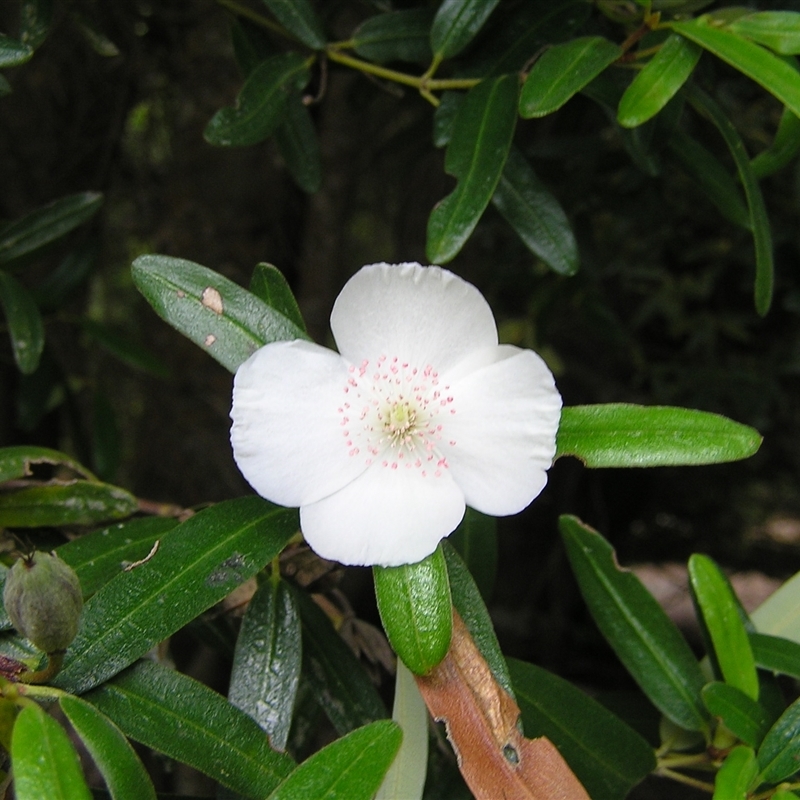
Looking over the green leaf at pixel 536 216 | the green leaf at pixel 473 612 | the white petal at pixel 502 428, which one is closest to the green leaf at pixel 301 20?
the green leaf at pixel 536 216

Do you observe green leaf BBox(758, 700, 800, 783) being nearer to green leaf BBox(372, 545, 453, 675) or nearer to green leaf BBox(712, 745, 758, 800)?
green leaf BBox(712, 745, 758, 800)

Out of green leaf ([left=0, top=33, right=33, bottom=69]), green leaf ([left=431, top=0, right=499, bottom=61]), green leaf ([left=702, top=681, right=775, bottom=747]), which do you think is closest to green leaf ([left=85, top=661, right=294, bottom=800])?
green leaf ([left=702, top=681, right=775, bottom=747])

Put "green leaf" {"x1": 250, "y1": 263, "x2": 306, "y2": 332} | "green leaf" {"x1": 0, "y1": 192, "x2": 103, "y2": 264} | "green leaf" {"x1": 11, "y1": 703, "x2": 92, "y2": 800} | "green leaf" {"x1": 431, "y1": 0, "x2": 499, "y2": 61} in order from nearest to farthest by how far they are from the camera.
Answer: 1. "green leaf" {"x1": 11, "y1": 703, "x2": 92, "y2": 800}
2. "green leaf" {"x1": 250, "y1": 263, "x2": 306, "y2": 332}
3. "green leaf" {"x1": 431, "y1": 0, "x2": 499, "y2": 61}
4. "green leaf" {"x1": 0, "y1": 192, "x2": 103, "y2": 264}

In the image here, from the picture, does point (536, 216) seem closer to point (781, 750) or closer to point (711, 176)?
point (711, 176)

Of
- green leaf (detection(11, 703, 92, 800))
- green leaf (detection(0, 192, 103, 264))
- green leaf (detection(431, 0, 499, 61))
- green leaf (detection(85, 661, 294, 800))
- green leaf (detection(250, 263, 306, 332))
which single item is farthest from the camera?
green leaf (detection(0, 192, 103, 264))

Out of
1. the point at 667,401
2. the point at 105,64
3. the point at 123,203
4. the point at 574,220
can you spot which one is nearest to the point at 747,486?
the point at 667,401

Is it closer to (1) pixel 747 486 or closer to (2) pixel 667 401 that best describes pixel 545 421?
(2) pixel 667 401
